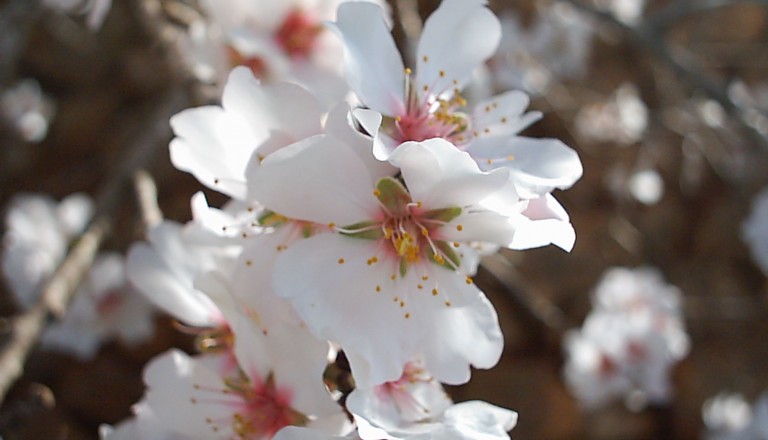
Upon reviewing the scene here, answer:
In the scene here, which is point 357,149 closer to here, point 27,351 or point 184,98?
point 27,351

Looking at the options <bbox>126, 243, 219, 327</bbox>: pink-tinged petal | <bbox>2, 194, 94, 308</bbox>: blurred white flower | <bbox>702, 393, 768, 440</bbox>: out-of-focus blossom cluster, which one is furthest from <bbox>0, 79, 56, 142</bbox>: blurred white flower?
<bbox>702, 393, 768, 440</bbox>: out-of-focus blossom cluster

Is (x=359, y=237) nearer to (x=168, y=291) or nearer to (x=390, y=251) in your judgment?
(x=390, y=251)

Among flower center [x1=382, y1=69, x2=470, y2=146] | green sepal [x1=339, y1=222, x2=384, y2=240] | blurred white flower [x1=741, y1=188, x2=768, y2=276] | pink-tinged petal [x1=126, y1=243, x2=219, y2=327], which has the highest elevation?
flower center [x1=382, y1=69, x2=470, y2=146]

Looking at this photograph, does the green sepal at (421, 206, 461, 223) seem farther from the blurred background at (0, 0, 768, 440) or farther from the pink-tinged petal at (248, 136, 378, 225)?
the blurred background at (0, 0, 768, 440)

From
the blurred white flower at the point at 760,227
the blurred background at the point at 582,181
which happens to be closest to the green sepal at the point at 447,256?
the blurred background at the point at 582,181

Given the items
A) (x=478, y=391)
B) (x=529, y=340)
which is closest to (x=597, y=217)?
(x=529, y=340)
